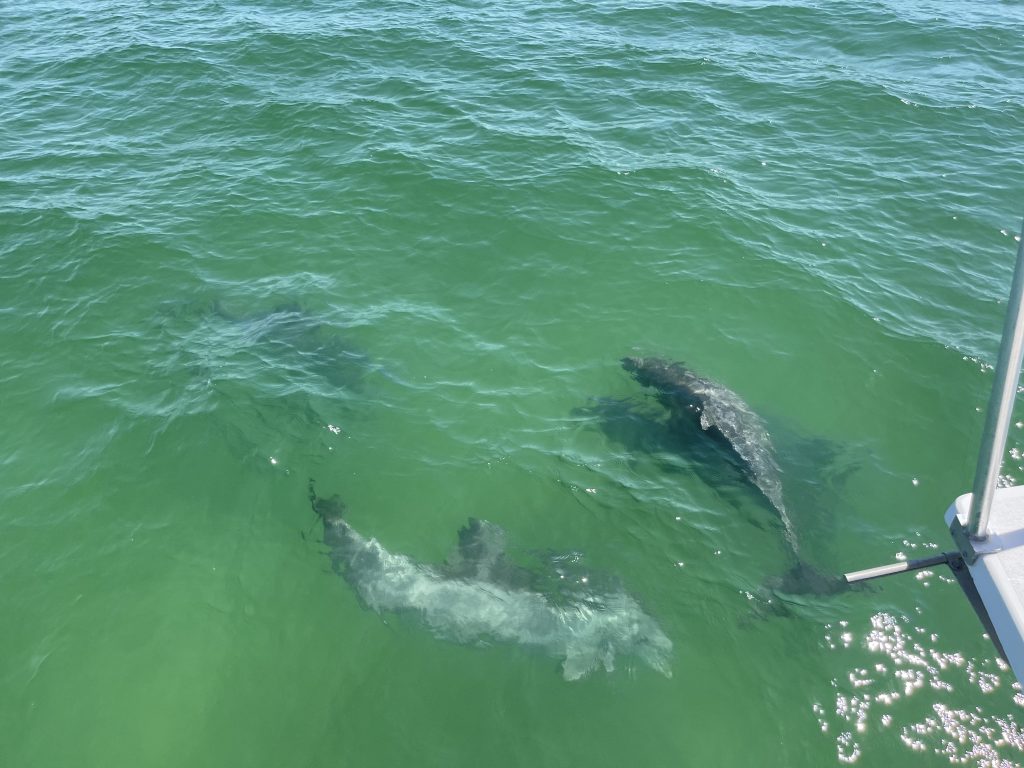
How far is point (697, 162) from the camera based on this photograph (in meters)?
27.2

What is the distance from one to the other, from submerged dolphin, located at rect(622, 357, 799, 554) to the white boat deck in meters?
9.83

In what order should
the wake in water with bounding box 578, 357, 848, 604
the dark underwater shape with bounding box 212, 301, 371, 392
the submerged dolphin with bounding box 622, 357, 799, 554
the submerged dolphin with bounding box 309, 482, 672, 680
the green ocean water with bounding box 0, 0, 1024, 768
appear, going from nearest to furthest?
the green ocean water with bounding box 0, 0, 1024, 768 < the submerged dolphin with bounding box 309, 482, 672, 680 < the submerged dolphin with bounding box 622, 357, 799, 554 < the wake in water with bounding box 578, 357, 848, 604 < the dark underwater shape with bounding box 212, 301, 371, 392

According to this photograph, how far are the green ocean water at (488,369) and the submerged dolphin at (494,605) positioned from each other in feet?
1.19

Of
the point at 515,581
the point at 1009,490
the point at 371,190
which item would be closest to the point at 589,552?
the point at 515,581

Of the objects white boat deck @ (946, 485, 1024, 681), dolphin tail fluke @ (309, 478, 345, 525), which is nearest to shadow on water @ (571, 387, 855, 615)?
dolphin tail fluke @ (309, 478, 345, 525)

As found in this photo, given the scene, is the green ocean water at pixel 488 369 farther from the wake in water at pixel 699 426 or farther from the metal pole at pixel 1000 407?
the metal pole at pixel 1000 407

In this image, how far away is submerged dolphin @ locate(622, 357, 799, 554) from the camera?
53.6 feet

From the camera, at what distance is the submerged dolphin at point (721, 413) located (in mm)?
16344

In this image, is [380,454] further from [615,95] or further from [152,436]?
[615,95]

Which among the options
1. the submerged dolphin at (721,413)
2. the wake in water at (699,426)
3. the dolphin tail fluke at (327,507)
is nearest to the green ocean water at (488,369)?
the wake in water at (699,426)

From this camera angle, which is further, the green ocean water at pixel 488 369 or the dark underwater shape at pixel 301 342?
the dark underwater shape at pixel 301 342

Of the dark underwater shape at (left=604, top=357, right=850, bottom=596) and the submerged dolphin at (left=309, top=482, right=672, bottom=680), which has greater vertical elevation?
the dark underwater shape at (left=604, top=357, right=850, bottom=596)

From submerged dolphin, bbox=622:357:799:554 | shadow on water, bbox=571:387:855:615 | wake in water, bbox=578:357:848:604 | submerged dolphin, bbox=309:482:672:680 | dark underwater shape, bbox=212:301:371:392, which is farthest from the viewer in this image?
dark underwater shape, bbox=212:301:371:392

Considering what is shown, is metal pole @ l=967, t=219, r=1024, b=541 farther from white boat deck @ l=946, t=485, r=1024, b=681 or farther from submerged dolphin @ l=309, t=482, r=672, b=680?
submerged dolphin @ l=309, t=482, r=672, b=680
